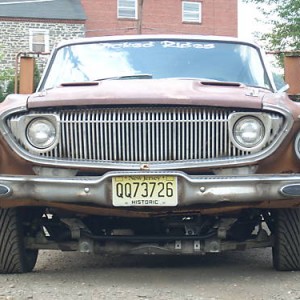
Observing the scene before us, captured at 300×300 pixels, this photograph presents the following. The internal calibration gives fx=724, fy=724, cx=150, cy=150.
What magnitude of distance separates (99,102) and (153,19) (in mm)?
34772

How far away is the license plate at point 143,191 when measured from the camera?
15.8 ft

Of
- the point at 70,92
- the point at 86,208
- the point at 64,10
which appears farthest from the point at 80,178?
the point at 64,10

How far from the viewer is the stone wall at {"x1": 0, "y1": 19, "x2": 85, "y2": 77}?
35844mm

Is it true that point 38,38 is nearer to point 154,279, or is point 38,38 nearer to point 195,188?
point 154,279

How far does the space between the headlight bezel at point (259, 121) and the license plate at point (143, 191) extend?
55cm

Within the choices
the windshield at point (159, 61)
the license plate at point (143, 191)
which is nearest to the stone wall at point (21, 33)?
the windshield at point (159, 61)

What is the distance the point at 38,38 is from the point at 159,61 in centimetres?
3049

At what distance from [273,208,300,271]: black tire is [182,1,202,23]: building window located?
3472 centimetres

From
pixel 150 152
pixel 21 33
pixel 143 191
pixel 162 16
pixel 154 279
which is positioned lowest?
pixel 154 279

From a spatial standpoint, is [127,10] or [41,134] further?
[127,10]

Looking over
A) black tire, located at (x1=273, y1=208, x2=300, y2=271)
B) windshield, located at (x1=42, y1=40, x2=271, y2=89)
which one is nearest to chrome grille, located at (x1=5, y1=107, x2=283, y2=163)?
black tire, located at (x1=273, y1=208, x2=300, y2=271)

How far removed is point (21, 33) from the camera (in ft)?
118

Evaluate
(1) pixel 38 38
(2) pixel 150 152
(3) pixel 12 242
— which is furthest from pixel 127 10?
(2) pixel 150 152

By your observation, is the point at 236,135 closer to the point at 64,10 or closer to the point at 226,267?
the point at 226,267
